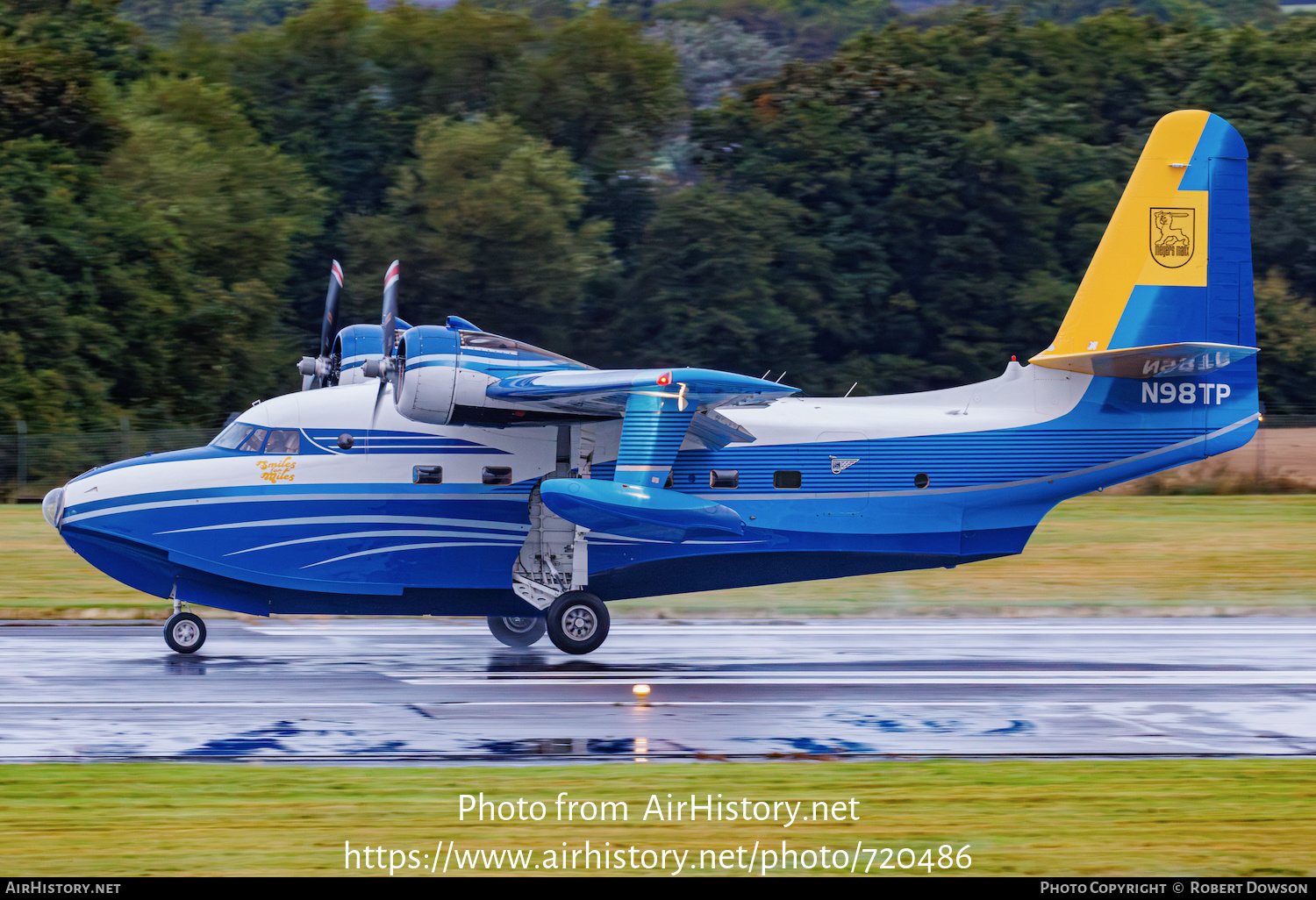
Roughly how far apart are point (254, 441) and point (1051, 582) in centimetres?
1292

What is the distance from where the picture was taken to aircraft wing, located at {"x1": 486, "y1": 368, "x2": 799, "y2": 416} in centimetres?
1490

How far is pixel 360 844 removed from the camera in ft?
28.4

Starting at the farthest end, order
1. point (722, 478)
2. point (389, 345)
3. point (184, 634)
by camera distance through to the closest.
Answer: point (722, 478), point (389, 345), point (184, 634)

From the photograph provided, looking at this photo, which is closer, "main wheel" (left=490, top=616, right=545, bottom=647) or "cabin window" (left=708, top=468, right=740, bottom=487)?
"cabin window" (left=708, top=468, right=740, bottom=487)

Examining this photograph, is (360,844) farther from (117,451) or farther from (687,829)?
(117,451)

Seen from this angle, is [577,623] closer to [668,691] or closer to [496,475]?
[496,475]

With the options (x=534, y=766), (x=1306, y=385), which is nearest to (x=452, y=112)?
(x=1306, y=385)

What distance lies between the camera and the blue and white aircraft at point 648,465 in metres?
15.7

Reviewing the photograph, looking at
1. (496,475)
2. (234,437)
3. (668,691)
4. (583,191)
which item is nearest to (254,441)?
(234,437)

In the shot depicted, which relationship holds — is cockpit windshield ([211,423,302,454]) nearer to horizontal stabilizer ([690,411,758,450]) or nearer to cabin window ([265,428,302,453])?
cabin window ([265,428,302,453])

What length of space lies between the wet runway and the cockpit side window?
2.31 meters

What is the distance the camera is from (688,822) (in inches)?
361

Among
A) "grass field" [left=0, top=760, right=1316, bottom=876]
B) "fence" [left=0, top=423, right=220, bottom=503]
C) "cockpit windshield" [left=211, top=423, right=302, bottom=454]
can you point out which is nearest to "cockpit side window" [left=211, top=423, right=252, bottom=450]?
"cockpit windshield" [left=211, top=423, right=302, bottom=454]
